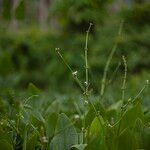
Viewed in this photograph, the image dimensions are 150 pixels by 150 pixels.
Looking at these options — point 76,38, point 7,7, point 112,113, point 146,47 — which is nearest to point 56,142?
point 112,113

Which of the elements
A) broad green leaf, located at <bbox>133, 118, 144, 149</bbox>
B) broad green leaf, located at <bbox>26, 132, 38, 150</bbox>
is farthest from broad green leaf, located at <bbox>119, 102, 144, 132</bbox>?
broad green leaf, located at <bbox>26, 132, 38, 150</bbox>

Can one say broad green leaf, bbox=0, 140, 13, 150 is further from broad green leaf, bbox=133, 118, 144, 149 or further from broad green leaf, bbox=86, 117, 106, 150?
broad green leaf, bbox=133, 118, 144, 149

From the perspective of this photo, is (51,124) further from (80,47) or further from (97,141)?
(80,47)

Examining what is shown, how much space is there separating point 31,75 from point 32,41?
1.16 m

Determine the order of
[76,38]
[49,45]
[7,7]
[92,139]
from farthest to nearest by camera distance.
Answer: [49,45] < [76,38] < [7,7] < [92,139]

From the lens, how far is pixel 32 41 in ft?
42.4

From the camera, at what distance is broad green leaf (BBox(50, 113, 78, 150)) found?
61.0 inches

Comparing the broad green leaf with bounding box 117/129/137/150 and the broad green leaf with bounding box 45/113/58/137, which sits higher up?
the broad green leaf with bounding box 45/113/58/137

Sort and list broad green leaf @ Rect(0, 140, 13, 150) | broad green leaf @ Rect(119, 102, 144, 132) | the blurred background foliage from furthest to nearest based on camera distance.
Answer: the blurred background foliage, broad green leaf @ Rect(119, 102, 144, 132), broad green leaf @ Rect(0, 140, 13, 150)

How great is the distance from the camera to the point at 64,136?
5.12 feet

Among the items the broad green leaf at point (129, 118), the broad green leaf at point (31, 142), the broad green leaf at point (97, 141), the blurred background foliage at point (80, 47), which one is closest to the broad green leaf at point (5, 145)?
the broad green leaf at point (31, 142)

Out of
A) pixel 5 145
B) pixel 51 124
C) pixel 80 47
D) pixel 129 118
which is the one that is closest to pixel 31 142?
pixel 5 145

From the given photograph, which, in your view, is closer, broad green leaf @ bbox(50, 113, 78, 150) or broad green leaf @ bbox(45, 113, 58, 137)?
broad green leaf @ bbox(50, 113, 78, 150)

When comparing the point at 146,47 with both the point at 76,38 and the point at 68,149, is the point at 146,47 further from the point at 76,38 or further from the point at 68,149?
the point at 68,149
